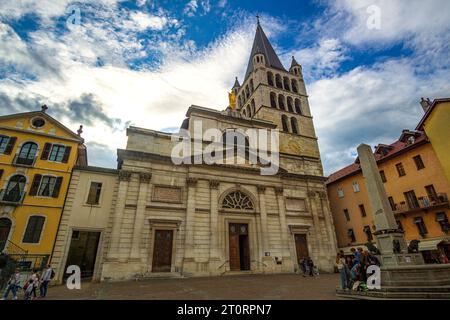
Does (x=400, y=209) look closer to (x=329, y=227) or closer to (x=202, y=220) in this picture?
(x=329, y=227)

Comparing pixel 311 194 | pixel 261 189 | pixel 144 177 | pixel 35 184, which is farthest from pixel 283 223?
pixel 35 184

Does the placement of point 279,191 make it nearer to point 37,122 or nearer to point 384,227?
point 384,227

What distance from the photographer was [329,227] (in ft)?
76.8

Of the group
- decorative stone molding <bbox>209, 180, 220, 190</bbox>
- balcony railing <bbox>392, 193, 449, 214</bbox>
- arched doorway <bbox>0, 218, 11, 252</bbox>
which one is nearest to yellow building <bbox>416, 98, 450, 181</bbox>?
balcony railing <bbox>392, 193, 449, 214</bbox>

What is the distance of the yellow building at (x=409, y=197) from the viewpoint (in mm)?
19391

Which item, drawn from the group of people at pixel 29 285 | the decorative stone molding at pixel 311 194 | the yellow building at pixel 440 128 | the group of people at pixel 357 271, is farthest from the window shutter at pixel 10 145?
the yellow building at pixel 440 128

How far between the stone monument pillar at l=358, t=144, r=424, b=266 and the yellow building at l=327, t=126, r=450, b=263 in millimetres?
14156

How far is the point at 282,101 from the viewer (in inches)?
1288

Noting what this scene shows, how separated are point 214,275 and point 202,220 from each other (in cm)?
422

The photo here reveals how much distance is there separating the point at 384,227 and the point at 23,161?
75.9ft

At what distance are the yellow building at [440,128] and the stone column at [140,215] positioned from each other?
25.0 m

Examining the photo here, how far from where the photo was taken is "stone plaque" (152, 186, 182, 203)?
18.7 m

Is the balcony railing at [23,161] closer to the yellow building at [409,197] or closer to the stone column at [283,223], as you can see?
the stone column at [283,223]
